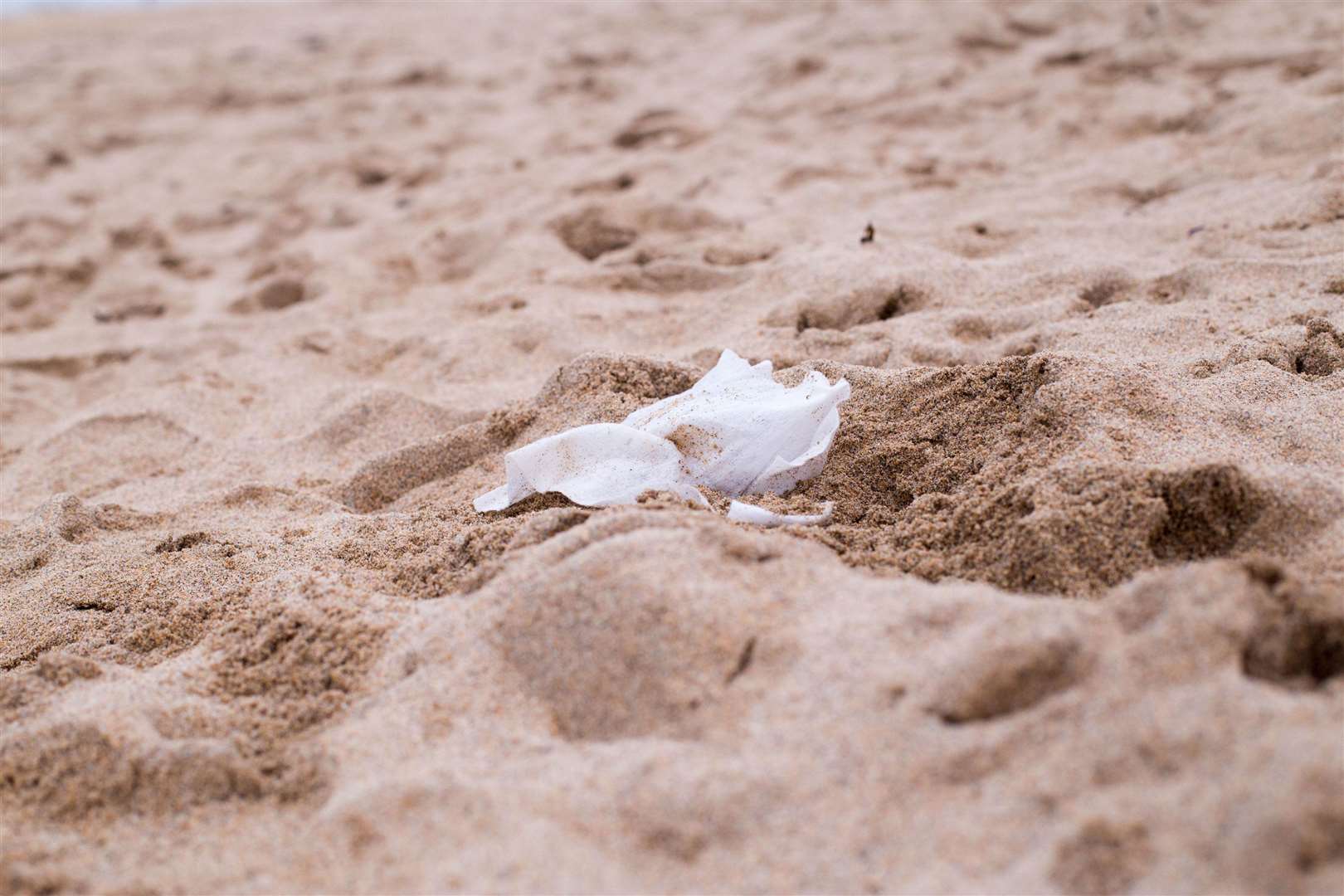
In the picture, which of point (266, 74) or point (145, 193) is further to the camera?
point (266, 74)

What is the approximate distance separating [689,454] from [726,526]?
347 mm

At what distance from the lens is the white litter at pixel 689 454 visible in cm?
170

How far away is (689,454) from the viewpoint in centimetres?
175

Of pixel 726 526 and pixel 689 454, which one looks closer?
pixel 726 526

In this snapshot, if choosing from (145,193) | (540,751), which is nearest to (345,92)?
(145,193)

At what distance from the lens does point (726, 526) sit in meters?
1.42

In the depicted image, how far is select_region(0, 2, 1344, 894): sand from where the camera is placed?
102 cm

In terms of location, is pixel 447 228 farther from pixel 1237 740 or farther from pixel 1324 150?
pixel 1237 740

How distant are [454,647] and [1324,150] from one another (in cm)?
279

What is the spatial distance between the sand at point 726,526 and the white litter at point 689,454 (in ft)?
0.16

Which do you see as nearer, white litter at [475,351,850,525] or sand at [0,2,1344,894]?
sand at [0,2,1344,894]

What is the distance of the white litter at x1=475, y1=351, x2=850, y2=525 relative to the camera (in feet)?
5.58

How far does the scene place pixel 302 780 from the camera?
1184 mm

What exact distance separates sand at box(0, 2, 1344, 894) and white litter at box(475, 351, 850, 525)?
0.16ft
